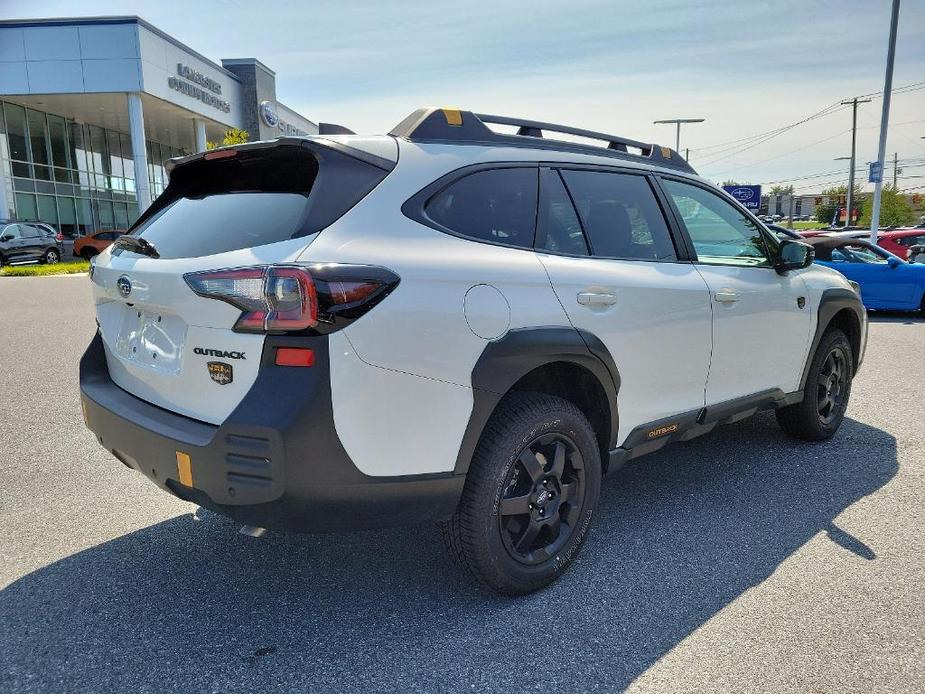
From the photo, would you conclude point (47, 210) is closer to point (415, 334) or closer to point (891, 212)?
point (415, 334)

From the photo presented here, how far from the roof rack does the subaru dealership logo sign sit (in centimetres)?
3994

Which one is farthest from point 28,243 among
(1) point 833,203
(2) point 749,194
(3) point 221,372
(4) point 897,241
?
(1) point 833,203

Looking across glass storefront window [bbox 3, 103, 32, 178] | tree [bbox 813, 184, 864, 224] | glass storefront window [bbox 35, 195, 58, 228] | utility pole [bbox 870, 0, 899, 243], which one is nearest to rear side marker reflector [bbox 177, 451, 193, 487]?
utility pole [bbox 870, 0, 899, 243]

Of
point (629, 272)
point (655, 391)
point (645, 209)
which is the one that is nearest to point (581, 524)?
point (655, 391)

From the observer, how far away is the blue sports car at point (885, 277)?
11.8m

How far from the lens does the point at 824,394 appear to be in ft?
15.5

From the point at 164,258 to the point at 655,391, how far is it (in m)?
2.17

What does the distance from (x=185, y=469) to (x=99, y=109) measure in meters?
35.4

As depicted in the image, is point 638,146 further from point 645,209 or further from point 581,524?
point 581,524

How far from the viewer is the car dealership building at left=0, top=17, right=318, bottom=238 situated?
91.8ft

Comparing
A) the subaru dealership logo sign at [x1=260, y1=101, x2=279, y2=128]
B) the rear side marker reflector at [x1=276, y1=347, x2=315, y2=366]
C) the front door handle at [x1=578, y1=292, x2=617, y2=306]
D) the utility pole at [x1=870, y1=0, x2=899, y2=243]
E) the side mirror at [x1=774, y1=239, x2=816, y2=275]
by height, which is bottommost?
the rear side marker reflector at [x1=276, y1=347, x2=315, y2=366]

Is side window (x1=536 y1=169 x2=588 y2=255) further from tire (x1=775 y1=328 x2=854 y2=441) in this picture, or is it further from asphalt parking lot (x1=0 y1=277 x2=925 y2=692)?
tire (x1=775 y1=328 x2=854 y2=441)

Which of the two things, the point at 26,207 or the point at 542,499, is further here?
the point at 26,207

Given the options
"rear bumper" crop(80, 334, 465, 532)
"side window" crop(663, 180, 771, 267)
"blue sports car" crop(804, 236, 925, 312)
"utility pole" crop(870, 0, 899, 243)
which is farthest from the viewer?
"utility pole" crop(870, 0, 899, 243)
